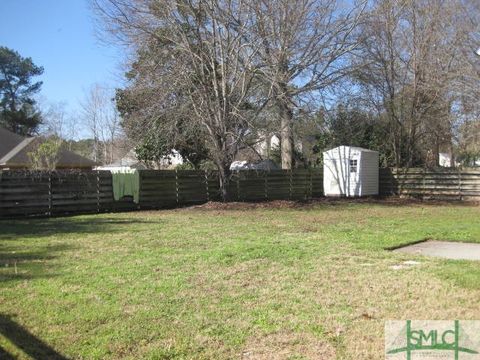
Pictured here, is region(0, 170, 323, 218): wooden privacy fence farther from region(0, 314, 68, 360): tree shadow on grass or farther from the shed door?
region(0, 314, 68, 360): tree shadow on grass

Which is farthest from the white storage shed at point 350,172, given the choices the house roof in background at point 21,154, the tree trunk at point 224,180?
the house roof in background at point 21,154

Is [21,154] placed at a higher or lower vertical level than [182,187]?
higher

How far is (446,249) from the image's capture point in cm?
882

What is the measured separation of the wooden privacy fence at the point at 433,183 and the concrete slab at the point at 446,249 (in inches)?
568

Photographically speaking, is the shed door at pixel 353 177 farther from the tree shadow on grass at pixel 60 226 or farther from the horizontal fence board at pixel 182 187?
the tree shadow on grass at pixel 60 226

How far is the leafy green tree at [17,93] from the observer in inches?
1781

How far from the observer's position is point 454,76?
2273 cm

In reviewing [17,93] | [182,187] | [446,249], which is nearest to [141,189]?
[182,187]

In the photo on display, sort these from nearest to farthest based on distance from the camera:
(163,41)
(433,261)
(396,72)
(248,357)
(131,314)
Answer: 1. (248,357)
2. (131,314)
3. (433,261)
4. (163,41)
5. (396,72)

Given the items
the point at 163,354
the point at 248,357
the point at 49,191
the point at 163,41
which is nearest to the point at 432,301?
the point at 248,357

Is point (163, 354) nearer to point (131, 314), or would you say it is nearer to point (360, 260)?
point (131, 314)

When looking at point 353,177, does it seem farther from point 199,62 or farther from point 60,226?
point 60,226

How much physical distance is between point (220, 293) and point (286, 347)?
1.73 m

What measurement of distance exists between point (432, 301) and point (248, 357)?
2.29 meters
